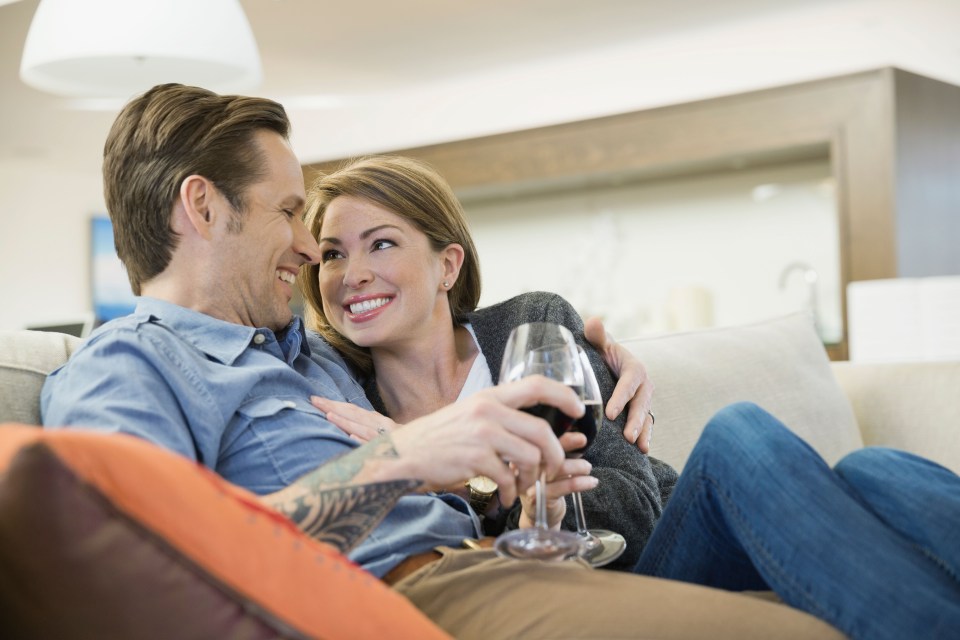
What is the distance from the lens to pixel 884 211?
4691 mm

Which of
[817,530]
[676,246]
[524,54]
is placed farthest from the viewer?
[676,246]

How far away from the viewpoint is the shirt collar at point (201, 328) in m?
1.49

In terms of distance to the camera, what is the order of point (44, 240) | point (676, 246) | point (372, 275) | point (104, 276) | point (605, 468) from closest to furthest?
point (605, 468) < point (372, 275) < point (676, 246) < point (44, 240) < point (104, 276)

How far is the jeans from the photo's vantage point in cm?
112

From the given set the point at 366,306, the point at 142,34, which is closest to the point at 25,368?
the point at 366,306

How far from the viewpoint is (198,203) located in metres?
1.56

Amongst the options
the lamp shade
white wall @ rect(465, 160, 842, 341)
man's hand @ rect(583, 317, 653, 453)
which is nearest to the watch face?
man's hand @ rect(583, 317, 653, 453)

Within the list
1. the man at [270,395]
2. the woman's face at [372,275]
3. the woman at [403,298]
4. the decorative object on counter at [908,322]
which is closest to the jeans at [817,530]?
the man at [270,395]

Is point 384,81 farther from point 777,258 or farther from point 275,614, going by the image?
point 275,614

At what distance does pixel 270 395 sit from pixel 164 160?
404 mm

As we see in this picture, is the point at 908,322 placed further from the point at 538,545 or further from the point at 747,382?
the point at 538,545

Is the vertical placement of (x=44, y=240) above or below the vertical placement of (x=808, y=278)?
above

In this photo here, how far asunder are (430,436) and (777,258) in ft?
15.8

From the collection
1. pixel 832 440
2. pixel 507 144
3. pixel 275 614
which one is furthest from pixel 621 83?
pixel 275 614
